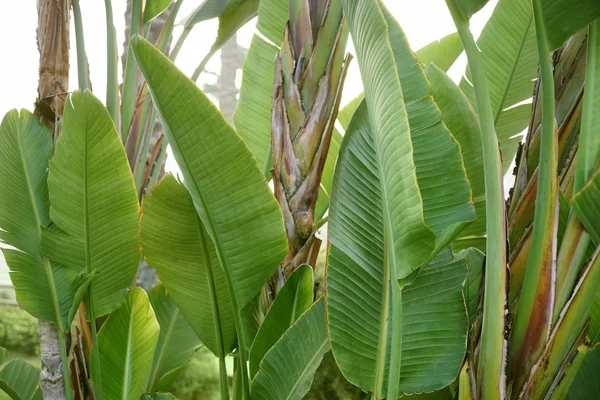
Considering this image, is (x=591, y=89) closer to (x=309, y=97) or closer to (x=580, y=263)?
(x=580, y=263)

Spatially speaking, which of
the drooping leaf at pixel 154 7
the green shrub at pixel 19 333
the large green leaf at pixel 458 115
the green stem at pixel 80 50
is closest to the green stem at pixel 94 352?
A: the green stem at pixel 80 50

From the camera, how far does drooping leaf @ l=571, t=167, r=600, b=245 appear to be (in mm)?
459

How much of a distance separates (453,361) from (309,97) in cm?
39

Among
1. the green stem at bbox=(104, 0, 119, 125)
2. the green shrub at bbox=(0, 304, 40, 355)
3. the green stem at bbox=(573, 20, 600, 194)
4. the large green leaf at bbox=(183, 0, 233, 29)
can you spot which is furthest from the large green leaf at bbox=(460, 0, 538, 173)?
the green shrub at bbox=(0, 304, 40, 355)

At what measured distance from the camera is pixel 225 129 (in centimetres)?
57

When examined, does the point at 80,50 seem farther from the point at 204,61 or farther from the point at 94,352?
the point at 94,352

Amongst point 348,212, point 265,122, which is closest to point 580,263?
point 348,212

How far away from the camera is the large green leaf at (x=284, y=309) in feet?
2.27

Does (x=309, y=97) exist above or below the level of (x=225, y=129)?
above

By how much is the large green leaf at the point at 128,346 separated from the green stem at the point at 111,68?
32 centimetres

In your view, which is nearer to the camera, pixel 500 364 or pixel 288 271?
pixel 500 364

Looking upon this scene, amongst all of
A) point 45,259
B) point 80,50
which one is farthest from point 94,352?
point 80,50

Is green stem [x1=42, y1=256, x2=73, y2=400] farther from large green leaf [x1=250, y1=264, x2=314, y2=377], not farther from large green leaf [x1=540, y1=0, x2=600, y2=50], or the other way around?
large green leaf [x1=540, y1=0, x2=600, y2=50]

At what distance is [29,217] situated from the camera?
2.69ft
